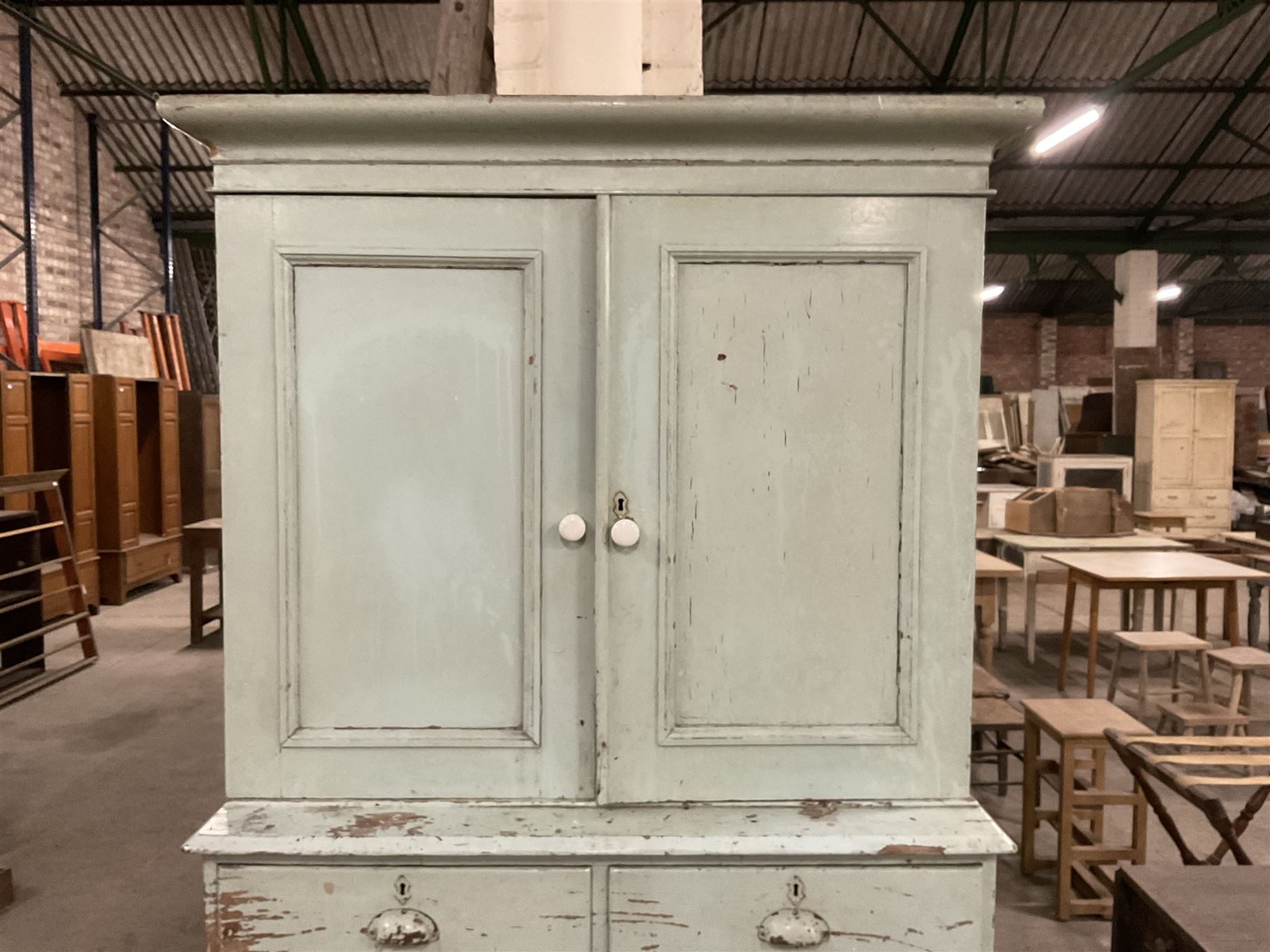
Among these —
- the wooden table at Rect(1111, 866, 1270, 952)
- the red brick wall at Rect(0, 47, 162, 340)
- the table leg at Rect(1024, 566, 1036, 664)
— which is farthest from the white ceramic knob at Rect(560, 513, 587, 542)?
the red brick wall at Rect(0, 47, 162, 340)

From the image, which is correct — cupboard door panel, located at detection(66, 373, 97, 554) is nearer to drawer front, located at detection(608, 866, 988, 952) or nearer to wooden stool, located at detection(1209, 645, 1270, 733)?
drawer front, located at detection(608, 866, 988, 952)

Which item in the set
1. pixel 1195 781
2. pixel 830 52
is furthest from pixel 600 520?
pixel 830 52

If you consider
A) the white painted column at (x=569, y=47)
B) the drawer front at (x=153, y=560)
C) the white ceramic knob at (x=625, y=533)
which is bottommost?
the drawer front at (x=153, y=560)

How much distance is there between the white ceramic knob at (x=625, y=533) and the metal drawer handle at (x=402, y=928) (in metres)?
0.71

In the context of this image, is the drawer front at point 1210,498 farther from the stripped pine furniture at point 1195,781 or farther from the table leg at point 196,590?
the table leg at point 196,590

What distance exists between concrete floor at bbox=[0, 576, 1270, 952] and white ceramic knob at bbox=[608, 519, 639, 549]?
2.32m

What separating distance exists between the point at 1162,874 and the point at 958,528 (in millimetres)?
1117

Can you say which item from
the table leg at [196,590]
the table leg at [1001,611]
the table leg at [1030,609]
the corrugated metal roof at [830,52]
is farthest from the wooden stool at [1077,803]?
the corrugated metal roof at [830,52]

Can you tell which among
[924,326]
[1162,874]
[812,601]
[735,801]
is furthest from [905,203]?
[1162,874]

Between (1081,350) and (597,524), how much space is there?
18.9 meters

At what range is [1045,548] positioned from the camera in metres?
5.79

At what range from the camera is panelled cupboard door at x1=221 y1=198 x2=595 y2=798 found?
144cm

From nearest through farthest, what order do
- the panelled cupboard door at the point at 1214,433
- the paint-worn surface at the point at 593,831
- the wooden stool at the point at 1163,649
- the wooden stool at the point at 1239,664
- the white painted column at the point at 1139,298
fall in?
the paint-worn surface at the point at 593,831, the wooden stool at the point at 1239,664, the wooden stool at the point at 1163,649, the panelled cupboard door at the point at 1214,433, the white painted column at the point at 1139,298

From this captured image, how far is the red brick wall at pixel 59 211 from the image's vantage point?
324 inches
